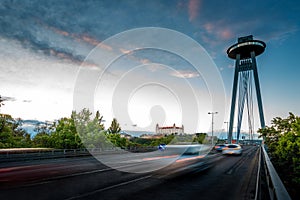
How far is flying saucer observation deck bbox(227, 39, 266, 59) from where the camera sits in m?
62.3

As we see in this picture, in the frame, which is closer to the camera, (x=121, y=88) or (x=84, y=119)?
(x=121, y=88)

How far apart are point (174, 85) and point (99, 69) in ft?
31.7

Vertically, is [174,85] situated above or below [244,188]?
above

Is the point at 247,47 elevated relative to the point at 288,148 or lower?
elevated

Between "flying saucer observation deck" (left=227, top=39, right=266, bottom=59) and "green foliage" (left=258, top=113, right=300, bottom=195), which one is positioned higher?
"flying saucer observation deck" (left=227, top=39, right=266, bottom=59)

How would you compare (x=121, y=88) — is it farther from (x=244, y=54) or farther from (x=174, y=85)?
(x=244, y=54)

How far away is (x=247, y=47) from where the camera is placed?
6344 centimetres

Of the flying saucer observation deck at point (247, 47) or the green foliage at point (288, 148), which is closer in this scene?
the green foliage at point (288, 148)

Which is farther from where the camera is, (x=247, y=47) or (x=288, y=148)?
(x=247, y=47)

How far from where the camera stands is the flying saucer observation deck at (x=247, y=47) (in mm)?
62312

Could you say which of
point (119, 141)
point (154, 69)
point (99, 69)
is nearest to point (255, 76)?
point (154, 69)

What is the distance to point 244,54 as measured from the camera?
67.1 metres

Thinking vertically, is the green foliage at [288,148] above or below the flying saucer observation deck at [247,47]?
below

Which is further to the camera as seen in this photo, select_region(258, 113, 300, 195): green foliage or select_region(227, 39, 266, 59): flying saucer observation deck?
select_region(227, 39, 266, 59): flying saucer observation deck
